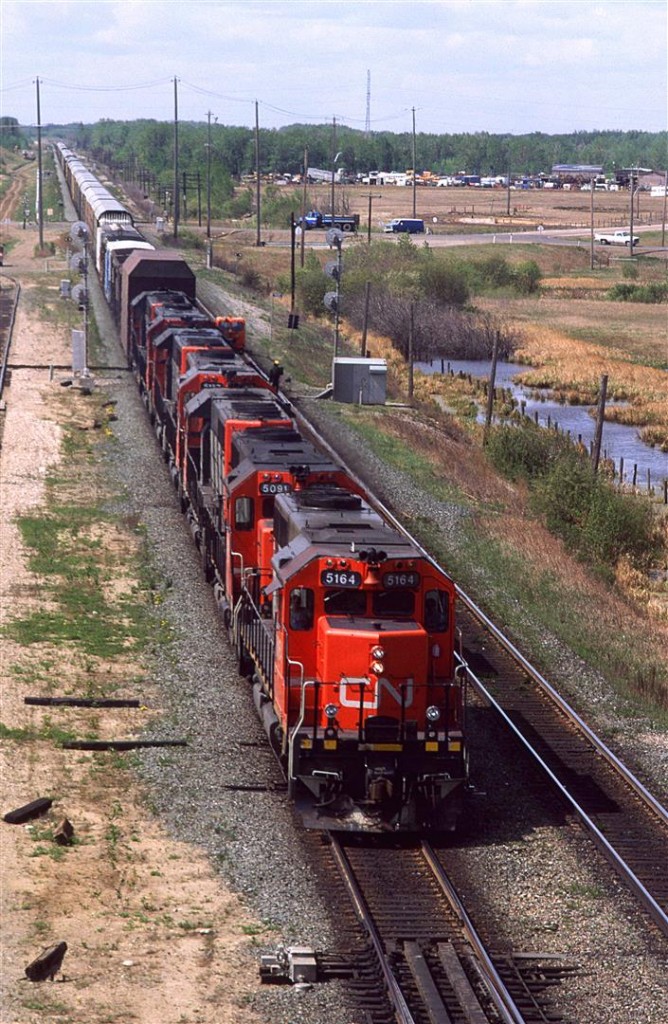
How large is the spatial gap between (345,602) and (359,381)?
35.4 meters

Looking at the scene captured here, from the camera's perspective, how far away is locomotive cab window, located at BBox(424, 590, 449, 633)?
57.0 feet

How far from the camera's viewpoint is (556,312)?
3875 inches

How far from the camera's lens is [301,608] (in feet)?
57.0

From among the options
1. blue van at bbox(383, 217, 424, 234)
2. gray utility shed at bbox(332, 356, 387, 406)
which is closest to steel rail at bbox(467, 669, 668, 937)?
gray utility shed at bbox(332, 356, 387, 406)

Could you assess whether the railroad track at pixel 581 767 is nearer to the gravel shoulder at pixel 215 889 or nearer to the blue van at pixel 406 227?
the gravel shoulder at pixel 215 889

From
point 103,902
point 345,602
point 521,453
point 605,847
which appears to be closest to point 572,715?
point 605,847

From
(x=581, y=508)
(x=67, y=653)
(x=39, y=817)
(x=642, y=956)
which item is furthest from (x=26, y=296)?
(x=642, y=956)

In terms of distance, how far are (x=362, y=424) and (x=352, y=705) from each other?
3162 cm

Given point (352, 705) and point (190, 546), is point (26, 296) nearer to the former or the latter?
point (190, 546)

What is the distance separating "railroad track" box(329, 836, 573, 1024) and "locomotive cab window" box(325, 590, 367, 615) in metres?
2.90

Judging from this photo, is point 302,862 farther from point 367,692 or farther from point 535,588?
point 535,588

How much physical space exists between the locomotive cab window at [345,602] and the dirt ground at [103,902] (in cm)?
344

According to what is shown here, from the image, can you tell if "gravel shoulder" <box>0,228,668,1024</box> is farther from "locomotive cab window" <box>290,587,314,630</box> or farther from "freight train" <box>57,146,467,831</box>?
"locomotive cab window" <box>290,587,314,630</box>

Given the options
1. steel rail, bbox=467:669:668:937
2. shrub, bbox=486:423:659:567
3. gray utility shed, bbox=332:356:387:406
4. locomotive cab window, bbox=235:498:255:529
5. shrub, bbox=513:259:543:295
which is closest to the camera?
steel rail, bbox=467:669:668:937
